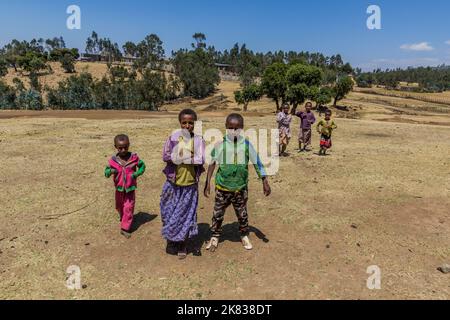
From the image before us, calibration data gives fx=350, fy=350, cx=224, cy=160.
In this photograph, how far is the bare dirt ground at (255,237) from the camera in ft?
15.8

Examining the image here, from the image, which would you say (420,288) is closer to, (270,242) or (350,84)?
(270,242)

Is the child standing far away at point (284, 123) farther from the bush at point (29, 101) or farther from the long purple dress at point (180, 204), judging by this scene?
Answer: the bush at point (29, 101)

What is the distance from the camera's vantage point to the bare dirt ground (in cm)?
481


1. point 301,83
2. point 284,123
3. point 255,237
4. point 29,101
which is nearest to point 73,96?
point 29,101

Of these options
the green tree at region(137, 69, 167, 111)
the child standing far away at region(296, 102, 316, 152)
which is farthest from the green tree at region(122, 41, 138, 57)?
the child standing far away at region(296, 102, 316, 152)

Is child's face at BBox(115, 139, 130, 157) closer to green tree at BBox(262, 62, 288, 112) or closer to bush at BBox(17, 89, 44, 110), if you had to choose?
green tree at BBox(262, 62, 288, 112)

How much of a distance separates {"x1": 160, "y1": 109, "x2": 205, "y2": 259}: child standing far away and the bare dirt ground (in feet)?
1.44

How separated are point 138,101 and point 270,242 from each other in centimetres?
4921

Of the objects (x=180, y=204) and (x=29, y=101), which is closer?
(x=180, y=204)

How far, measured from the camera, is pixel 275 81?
4369cm

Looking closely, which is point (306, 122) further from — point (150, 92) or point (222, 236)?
point (150, 92)

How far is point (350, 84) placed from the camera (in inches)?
2490

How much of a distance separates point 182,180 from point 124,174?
134 cm
